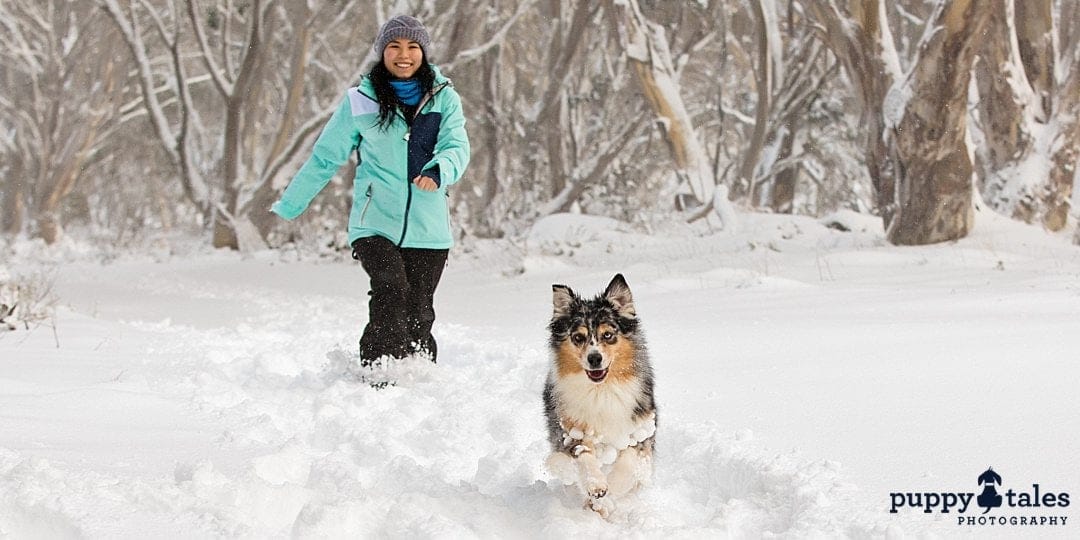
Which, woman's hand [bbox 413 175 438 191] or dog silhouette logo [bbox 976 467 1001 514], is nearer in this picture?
dog silhouette logo [bbox 976 467 1001 514]

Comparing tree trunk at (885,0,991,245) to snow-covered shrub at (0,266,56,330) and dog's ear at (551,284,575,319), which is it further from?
snow-covered shrub at (0,266,56,330)

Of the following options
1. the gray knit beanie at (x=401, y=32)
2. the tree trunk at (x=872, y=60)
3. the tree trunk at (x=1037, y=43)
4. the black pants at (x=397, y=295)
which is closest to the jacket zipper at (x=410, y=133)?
the black pants at (x=397, y=295)

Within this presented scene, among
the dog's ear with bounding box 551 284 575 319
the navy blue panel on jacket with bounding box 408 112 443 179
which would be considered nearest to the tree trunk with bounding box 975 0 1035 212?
the navy blue panel on jacket with bounding box 408 112 443 179

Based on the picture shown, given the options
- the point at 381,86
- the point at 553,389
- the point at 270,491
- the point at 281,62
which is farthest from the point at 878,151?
the point at 281,62

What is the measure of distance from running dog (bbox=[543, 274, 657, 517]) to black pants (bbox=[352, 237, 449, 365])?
2.06 meters

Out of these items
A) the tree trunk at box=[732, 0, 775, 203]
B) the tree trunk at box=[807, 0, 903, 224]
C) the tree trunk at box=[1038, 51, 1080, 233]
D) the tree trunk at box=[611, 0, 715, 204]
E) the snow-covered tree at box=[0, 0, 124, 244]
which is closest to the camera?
the tree trunk at box=[807, 0, 903, 224]

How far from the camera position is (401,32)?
17.3 feet

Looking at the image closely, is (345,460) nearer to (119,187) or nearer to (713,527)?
(713,527)

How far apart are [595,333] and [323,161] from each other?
278 centimetres

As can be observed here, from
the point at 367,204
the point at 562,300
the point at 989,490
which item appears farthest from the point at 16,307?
the point at 989,490

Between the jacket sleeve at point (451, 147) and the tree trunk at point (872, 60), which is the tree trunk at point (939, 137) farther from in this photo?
the jacket sleeve at point (451, 147)

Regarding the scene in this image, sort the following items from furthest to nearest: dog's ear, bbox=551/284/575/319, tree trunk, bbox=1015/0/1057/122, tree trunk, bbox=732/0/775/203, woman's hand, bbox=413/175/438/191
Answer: tree trunk, bbox=732/0/775/203
tree trunk, bbox=1015/0/1057/122
woman's hand, bbox=413/175/438/191
dog's ear, bbox=551/284/575/319

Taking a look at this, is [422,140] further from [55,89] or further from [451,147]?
[55,89]

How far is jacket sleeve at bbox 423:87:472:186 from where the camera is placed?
5.14 metres
